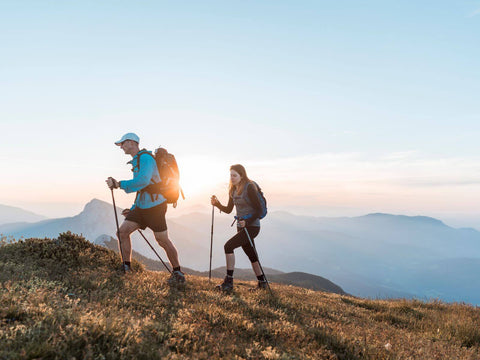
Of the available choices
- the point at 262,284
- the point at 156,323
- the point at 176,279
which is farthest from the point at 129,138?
the point at 262,284

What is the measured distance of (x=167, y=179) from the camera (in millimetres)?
7520

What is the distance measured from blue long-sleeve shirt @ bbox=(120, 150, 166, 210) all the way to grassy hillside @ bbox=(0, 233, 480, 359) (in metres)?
1.87

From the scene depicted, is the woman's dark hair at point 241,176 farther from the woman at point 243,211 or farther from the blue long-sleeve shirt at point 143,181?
the blue long-sleeve shirt at point 143,181

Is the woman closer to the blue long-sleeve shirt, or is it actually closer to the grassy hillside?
the grassy hillside

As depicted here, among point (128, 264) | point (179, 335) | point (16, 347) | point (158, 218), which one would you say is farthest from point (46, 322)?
point (128, 264)

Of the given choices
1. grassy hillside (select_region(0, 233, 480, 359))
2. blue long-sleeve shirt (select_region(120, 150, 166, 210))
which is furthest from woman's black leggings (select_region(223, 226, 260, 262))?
blue long-sleeve shirt (select_region(120, 150, 166, 210))

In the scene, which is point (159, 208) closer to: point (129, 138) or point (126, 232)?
point (126, 232)

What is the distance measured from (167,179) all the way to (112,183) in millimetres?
1322

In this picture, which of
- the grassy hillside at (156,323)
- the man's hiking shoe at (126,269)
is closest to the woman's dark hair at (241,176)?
the grassy hillside at (156,323)

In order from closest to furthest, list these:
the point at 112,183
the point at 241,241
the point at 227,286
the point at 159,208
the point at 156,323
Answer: the point at 156,323 → the point at 112,183 → the point at 159,208 → the point at 227,286 → the point at 241,241

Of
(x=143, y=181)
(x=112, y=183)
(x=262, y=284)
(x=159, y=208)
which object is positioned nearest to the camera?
(x=112, y=183)

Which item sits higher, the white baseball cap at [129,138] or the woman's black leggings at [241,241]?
the white baseball cap at [129,138]

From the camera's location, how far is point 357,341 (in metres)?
4.48

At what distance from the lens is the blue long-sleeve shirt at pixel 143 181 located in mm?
6887
